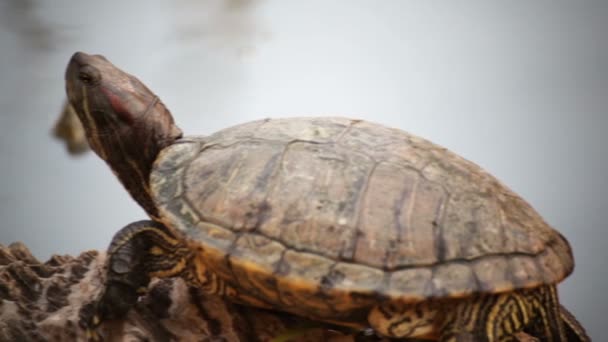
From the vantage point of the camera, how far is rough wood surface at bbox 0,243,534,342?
1.57 meters

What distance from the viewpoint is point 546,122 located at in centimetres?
238

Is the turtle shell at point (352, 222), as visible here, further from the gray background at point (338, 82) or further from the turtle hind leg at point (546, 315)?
the gray background at point (338, 82)

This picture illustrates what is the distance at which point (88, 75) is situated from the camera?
5.79 ft

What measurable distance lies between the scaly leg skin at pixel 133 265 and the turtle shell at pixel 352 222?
0.49 ft

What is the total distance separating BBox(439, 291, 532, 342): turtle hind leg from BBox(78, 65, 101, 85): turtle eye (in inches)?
54.0

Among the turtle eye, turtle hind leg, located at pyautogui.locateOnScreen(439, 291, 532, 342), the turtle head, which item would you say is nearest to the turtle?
turtle hind leg, located at pyautogui.locateOnScreen(439, 291, 532, 342)

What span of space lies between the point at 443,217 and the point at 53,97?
2.10 metres

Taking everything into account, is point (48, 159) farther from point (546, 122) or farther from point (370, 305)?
point (546, 122)

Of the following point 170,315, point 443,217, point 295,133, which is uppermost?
point 295,133

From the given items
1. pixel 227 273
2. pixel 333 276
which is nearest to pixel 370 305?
pixel 333 276

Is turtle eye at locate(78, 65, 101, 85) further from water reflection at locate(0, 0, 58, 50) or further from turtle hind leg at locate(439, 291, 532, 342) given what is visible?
turtle hind leg at locate(439, 291, 532, 342)

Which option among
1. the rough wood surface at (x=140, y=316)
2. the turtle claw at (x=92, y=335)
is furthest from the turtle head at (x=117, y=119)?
the turtle claw at (x=92, y=335)

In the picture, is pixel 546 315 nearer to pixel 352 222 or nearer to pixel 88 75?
pixel 352 222

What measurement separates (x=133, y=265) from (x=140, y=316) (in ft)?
0.59
